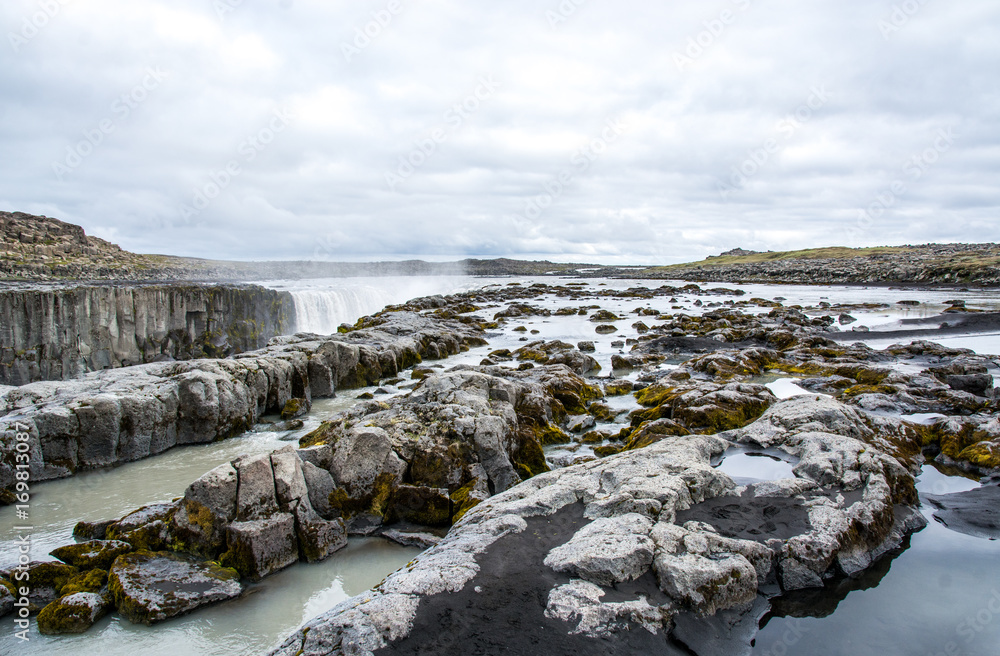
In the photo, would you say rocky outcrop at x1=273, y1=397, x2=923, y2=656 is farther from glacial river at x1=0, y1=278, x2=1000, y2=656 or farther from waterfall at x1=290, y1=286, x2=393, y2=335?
waterfall at x1=290, y1=286, x2=393, y2=335

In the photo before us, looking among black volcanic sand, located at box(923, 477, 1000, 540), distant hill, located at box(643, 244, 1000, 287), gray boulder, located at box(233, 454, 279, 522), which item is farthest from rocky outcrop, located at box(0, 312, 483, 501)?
distant hill, located at box(643, 244, 1000, 287)

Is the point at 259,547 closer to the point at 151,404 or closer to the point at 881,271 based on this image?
the point at 151,404

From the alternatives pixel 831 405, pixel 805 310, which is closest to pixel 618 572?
pixel 831 405

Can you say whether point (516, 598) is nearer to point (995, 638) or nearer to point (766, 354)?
point (995, 638)

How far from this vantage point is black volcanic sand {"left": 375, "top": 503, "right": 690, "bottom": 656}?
13.9ft

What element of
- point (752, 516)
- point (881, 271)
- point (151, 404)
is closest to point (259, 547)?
point (752, 516)

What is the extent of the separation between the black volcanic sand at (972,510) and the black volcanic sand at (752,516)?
2.64 m

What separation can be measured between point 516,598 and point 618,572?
105 centimetres

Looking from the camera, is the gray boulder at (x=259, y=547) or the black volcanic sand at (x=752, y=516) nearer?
the black volcanic sand at (x=752, y=516)

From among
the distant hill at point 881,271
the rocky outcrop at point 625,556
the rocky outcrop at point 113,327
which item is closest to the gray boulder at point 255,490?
the rocky outcrop at point 625,556

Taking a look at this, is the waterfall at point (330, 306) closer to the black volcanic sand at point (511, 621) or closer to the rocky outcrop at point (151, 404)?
the rocky outcrop at point (151, 404)

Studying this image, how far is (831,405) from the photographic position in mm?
9922

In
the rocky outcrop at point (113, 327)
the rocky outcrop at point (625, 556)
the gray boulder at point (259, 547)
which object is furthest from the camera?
the rocky outcrop at point (113, 327)

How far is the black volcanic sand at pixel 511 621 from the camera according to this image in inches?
167
